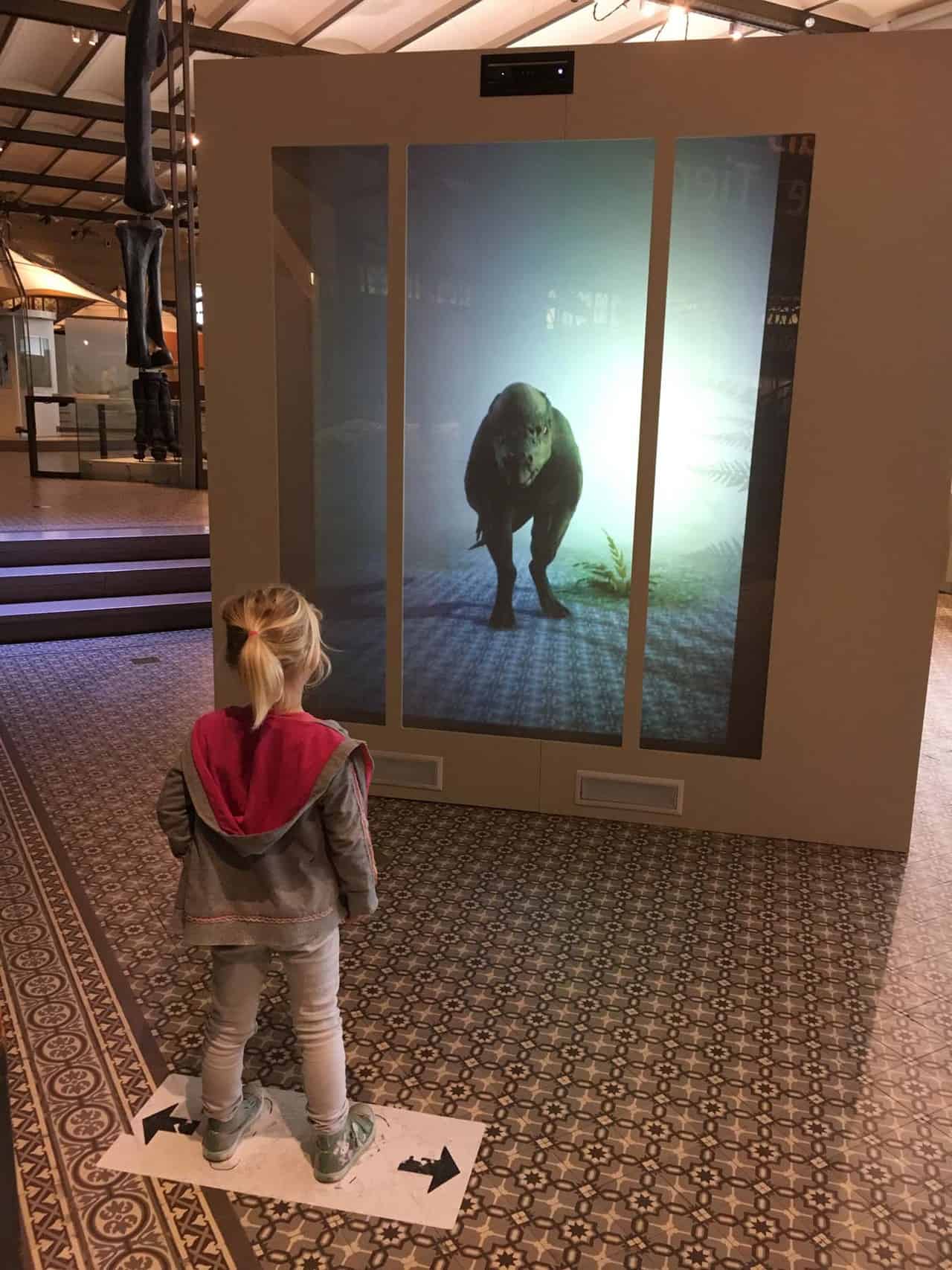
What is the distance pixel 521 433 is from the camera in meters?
3.62

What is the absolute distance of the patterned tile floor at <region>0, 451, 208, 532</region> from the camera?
8.23 m

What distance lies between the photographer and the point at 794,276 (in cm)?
329

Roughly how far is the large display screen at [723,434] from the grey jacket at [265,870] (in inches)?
82.2

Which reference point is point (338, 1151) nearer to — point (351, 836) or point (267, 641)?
point (351, 836)

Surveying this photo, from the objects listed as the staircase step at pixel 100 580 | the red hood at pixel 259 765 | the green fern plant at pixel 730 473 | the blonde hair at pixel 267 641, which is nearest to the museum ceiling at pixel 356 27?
the green fern plant at pixel 730 473

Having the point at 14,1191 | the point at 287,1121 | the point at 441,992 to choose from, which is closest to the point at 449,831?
the point at 441,992

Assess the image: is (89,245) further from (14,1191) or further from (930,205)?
(14,1191)

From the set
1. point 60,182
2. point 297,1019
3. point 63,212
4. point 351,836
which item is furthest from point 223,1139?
point 63,212

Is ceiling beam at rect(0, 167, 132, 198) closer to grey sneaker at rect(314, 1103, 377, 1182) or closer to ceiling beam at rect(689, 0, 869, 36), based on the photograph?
ceiling beam at rect(689, 0, 869, 36)

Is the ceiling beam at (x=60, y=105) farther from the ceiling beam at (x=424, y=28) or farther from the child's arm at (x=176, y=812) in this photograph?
the child's arm at (x=176, y=812)

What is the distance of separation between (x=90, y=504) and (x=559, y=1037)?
8.58m

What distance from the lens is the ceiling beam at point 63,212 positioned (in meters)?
17.4

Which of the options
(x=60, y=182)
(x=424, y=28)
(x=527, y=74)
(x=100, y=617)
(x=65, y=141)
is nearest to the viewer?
(x=527, y=74)

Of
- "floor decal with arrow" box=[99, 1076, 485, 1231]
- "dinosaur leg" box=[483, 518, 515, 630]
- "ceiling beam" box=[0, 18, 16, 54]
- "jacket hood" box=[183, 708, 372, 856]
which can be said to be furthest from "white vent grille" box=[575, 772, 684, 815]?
"ceiling beam" box=[0, 18, 16, 54]
